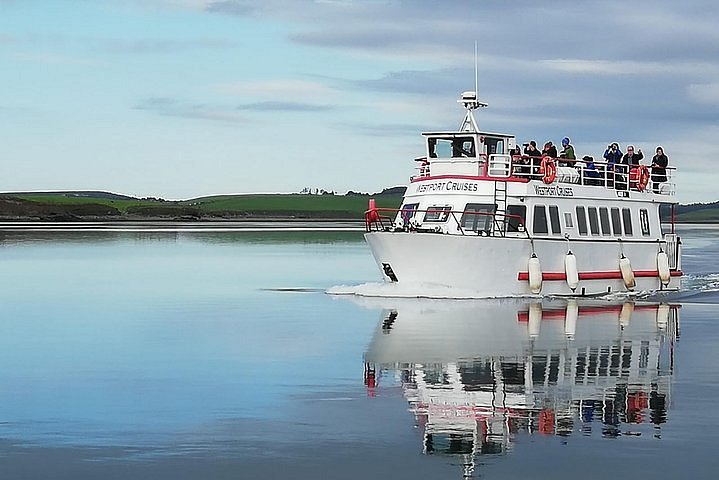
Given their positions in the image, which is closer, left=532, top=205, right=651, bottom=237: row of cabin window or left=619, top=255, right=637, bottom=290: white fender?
left=532, top=205, right=651, bottom=237: row of cabin window

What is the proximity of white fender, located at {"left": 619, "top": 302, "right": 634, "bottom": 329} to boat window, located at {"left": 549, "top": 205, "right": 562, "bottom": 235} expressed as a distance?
8.93 feet

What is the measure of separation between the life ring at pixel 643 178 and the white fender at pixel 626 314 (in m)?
5.57

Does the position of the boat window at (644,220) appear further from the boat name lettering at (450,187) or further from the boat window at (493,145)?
the boat name lettering at (450,187)

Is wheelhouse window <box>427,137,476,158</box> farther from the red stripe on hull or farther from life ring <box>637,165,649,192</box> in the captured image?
life ring <box>637,165,649,192</box>

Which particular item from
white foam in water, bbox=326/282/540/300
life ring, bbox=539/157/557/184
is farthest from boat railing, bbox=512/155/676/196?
white foam in water, bbox=326/282/540/300

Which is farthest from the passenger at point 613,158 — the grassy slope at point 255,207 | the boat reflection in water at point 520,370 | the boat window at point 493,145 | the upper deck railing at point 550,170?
the grassy slope at point 255,207

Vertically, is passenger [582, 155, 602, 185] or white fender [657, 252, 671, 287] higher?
passenger [582, 155, 602, 185]

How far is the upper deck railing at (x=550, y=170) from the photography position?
3388 cm

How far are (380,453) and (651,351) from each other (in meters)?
10.1

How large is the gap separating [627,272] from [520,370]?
1773 cm

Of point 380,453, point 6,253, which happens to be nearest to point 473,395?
point 380,453

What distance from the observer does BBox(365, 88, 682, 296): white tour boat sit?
3203 centimetres

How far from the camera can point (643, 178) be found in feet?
124

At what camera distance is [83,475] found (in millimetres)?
12195
